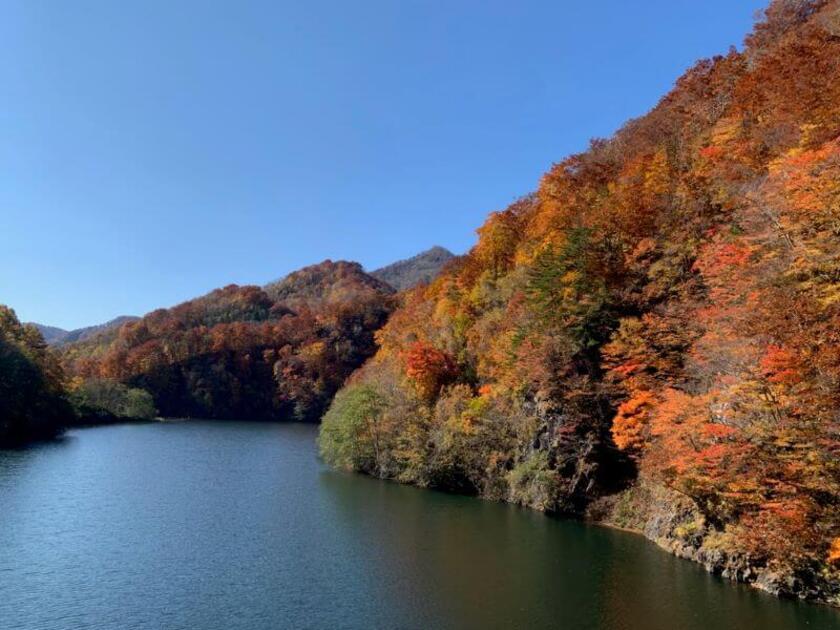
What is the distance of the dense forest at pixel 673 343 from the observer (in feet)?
68.1

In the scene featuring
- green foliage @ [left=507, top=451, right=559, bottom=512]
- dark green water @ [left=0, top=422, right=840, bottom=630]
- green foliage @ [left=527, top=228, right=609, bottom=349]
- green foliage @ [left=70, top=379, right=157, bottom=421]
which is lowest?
dark green water @ [left=0, top=422, right=840, bottom=630]

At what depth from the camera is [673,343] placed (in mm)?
30688

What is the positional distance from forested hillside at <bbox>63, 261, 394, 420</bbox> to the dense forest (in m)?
71.2

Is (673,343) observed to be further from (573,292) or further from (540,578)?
(540,578)

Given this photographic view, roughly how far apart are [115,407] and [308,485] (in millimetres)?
73195

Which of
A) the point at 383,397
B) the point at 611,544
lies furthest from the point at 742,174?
the point at 383,397

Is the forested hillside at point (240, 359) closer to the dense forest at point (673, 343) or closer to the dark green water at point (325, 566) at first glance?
the dense forest at point (673, 343)

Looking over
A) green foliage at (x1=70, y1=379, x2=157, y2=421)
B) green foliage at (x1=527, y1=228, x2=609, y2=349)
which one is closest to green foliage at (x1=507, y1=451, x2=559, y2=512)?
green foliage at (x1=527, y1=228, x2=609, y2=349)

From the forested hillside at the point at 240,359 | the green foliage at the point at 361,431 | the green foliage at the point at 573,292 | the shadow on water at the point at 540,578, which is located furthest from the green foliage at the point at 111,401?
the green foliage at the point at 573,292

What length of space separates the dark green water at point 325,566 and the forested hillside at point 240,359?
84.2m

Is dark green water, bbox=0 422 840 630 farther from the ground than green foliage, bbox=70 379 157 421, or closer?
closer

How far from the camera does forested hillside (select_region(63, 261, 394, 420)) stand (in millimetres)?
124713

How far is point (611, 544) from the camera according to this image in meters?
28.8

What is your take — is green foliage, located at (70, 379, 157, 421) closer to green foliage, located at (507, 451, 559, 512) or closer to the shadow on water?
the shadow on water
